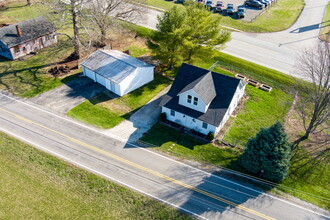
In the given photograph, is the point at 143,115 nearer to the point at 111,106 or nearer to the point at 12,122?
the point at 111,106

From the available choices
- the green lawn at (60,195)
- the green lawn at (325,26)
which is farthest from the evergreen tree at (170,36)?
the green lawn at (325,26)

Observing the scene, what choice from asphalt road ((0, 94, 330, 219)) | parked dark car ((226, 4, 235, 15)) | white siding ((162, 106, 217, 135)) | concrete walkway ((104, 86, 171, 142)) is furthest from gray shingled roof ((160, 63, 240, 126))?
parked dark car ((226, 4, 235, 15))

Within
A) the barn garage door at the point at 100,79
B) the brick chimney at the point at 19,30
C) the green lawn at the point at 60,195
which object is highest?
the brick chimney at the point at 19,30

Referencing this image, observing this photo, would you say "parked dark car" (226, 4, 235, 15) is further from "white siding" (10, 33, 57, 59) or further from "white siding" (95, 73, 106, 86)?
"white siding" (10, 33, 57, 59)

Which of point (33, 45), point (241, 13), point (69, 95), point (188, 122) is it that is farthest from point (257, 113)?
point (33, 45)

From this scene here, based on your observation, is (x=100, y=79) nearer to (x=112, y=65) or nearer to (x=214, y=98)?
(x=112, y=65)

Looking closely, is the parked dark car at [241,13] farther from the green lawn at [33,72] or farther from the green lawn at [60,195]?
the green lawn at [60,195]
